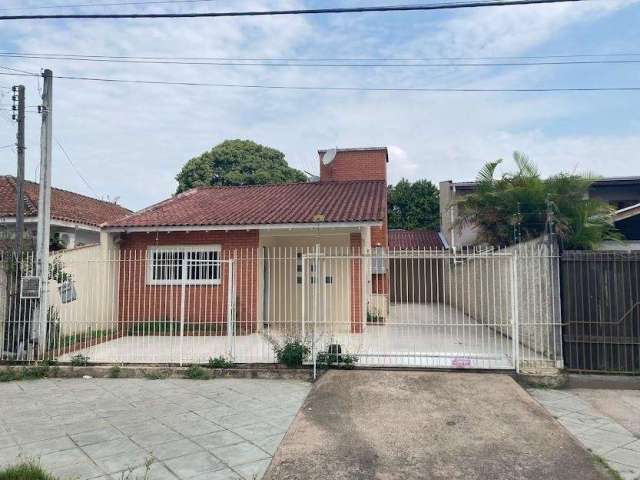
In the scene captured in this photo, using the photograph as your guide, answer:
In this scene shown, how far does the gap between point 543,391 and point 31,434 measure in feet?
21.7

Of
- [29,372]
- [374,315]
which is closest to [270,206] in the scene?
[374,315]

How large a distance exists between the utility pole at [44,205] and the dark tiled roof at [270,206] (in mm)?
3321

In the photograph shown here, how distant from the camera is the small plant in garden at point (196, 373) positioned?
7305mm

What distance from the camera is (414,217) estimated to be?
30984mm

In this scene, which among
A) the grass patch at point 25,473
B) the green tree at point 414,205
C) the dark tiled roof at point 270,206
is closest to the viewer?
the grass patch at point 25,473

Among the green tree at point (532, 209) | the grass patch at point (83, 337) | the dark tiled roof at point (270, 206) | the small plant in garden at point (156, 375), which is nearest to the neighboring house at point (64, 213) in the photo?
the dark tiled roof at point (270, 206)

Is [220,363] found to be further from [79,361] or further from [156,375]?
[79,361]

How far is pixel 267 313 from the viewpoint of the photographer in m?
12.5

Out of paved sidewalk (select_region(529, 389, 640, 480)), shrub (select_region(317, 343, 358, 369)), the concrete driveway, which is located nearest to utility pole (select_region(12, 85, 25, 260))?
shrub (select_region(317, 343, 358, 369))

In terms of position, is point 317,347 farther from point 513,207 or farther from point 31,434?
point 513,207

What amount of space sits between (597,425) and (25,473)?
588 centimetres

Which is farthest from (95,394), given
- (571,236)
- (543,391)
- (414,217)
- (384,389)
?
(414,217)

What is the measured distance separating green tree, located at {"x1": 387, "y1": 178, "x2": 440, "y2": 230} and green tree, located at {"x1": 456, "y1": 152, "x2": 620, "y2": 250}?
714 inches

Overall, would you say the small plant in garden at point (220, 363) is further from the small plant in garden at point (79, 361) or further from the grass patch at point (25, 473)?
the grass patch at point (25, 473)
